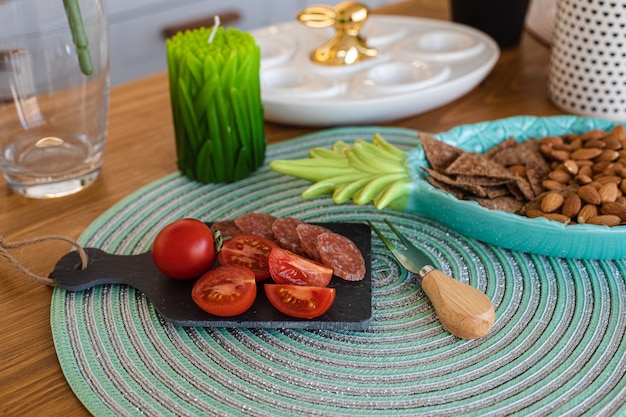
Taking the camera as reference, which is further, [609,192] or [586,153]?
[586,153]

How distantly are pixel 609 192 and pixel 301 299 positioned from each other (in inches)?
16.7

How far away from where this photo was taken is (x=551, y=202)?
0.90 meters

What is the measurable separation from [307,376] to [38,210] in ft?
1.77

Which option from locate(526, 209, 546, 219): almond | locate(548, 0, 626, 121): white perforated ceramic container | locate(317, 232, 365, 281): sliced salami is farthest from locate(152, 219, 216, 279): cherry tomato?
locate(548, 0, 626, 121): white perforated ceramic container

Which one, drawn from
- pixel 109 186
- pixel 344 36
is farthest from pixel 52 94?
pixel 344 36

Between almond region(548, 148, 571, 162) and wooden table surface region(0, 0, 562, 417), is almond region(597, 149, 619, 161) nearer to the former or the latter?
almond region(548, 148, 571, 162)

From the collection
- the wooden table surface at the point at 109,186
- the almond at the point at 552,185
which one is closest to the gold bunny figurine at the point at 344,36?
the wooden table surface at the point at 109,186

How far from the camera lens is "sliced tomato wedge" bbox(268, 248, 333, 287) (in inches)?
31.0

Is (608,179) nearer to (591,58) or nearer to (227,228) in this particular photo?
(591,58)

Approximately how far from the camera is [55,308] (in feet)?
2.73

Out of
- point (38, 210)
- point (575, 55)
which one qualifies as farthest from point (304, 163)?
point (575, 55)

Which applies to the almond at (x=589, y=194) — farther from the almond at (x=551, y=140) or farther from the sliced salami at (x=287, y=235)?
the sliced salami at (x=287, y=235)

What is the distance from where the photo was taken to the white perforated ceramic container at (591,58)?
1156 mm

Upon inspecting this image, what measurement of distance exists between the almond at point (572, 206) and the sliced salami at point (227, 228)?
1.35ft
